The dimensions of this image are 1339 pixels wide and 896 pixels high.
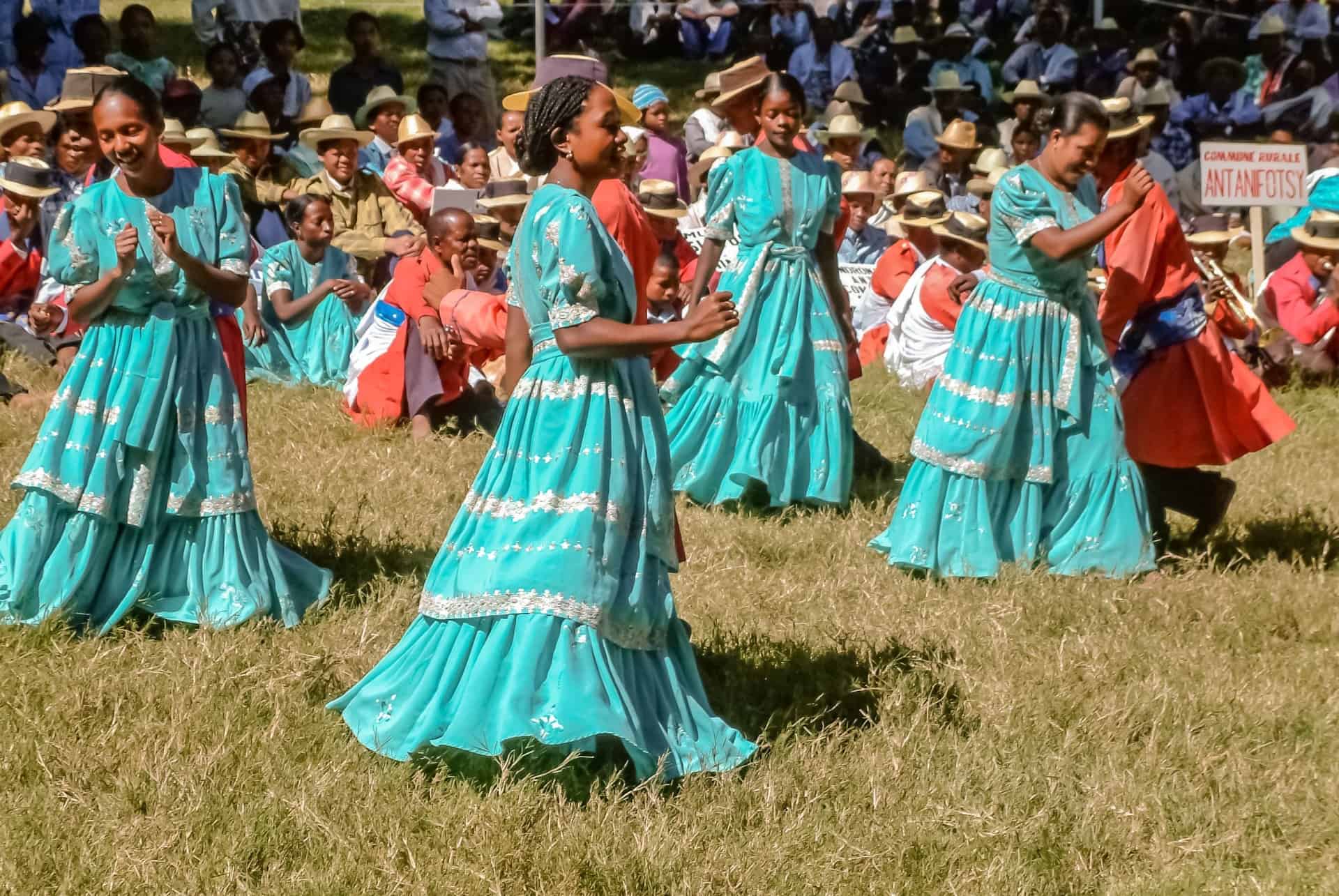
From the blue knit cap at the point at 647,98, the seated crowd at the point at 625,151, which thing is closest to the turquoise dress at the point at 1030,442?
the seated crowd at the point at 625,151

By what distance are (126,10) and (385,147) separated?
2998 mm

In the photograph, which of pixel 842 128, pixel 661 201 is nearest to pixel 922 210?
pixel 661 201

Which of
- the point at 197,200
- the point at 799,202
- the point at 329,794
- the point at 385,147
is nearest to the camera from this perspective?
the point at 329,794

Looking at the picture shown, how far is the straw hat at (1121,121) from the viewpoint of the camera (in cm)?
730

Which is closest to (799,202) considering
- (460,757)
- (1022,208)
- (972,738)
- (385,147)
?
(1022,208)

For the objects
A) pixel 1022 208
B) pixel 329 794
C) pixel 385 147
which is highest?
pixel 1022 208

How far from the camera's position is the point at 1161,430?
757 cm

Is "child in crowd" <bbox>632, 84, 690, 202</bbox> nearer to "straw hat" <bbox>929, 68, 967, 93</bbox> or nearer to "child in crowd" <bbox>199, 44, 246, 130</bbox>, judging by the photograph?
"child in crowd" <bbox>199, 44, 246, 130</bbox>

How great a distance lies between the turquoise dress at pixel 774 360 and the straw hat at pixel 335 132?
16.3 ft

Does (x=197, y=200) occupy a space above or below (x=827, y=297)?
above

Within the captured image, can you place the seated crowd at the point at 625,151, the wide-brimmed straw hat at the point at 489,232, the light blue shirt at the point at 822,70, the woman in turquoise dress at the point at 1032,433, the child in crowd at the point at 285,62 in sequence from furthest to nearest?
the light blue shirt at the point at 822,70 → the child in crowd at the point at 285,62 → the wide-brimmed straw hat at the point at 489,232 → the seated crowd at the point at 625,151 → the woman in turquoise dress at the point at 1032,433

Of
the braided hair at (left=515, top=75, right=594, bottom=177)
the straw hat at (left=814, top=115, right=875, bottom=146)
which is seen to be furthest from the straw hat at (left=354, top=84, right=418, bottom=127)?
the braided hair at (left=515, top=75, right=594, bottom=177)

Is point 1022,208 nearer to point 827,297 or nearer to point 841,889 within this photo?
point 827,297

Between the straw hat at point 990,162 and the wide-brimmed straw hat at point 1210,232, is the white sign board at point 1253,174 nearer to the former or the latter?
the wide-brimmed straw hat at point 1210,232
